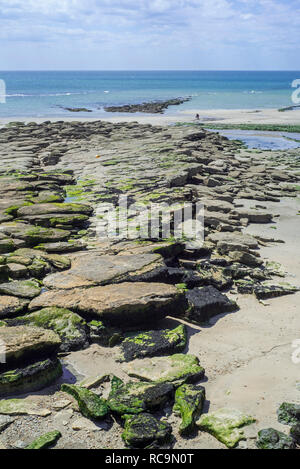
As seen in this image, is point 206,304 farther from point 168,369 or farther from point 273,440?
point 273,440

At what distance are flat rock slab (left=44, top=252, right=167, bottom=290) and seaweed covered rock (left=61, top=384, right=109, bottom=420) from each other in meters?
2.56

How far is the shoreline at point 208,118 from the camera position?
45.2 m

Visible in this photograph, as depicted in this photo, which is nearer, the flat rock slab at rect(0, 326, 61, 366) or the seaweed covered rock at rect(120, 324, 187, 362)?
the flat rock slab at rect(0, 326, 61, 366)

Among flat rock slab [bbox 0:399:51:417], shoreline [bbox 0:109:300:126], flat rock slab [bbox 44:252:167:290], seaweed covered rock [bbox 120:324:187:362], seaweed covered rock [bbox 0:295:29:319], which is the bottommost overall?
flat rock slab [bbox 0:399:51:417]

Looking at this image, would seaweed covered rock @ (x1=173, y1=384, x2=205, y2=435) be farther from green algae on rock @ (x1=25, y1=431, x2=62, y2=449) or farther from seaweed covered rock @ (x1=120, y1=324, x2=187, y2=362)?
green algae on rock @ (x1=25, y1=431, x2=62, y2=449)

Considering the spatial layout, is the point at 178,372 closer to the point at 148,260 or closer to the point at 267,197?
the point at 148,260

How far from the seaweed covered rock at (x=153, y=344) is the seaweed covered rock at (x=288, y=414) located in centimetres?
185

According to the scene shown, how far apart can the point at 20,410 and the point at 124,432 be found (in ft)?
4.45

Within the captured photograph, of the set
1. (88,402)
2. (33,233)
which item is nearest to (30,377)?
(88,402)

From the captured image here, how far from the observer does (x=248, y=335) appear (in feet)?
24.4

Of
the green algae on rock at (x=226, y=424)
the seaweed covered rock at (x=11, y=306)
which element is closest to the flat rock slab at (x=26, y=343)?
→ the seaweed covered rock at (x=11, y=306)

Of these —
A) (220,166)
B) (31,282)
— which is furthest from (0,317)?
(220,166)

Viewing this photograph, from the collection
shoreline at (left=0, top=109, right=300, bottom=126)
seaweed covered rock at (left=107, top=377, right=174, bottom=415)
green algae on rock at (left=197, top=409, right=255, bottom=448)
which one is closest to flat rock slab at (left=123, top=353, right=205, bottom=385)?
seaweed covered rock at (left=107, top=377, right=174, bottom=415)

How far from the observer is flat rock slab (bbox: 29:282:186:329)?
7.27m
